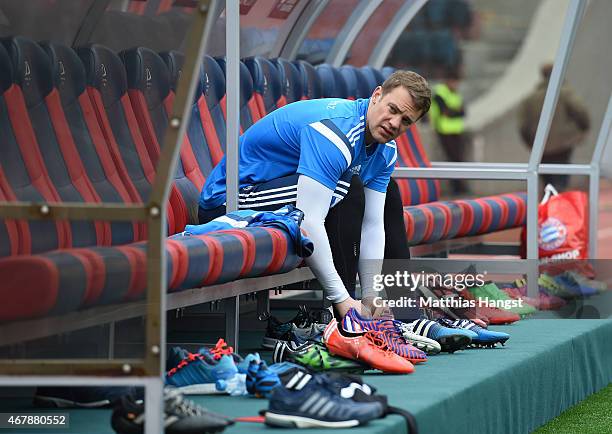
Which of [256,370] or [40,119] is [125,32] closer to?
[40,119]

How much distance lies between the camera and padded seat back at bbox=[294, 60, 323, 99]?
708cm

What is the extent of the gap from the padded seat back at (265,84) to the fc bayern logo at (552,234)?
1480 millimetres

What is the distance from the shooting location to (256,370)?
362cm

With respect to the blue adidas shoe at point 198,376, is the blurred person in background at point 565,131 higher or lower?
higher

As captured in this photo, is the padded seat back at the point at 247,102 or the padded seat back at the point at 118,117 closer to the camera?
the padded seat back at the point at 118,117

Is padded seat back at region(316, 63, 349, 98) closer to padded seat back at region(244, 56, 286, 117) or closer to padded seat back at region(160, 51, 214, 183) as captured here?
padded seat back at region(244, 56, 286, 117)

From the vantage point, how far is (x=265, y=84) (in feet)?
21.9

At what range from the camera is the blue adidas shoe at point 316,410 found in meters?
3.20

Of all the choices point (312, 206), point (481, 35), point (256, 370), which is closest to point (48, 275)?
point (256, 370)

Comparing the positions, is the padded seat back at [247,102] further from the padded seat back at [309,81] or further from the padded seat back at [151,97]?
the padded seat back at [151,97]

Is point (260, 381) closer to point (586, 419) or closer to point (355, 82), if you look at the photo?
point (586, 419)

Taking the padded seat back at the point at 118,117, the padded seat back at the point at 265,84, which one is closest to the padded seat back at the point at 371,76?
the padded seat back at the point at 265,84

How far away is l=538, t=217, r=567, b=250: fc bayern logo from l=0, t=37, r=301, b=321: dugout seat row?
2.88m

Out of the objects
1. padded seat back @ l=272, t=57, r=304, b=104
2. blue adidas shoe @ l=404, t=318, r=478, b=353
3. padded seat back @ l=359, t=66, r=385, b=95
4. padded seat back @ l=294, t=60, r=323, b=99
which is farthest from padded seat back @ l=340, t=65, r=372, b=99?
blue adidas shoe @ l=404, t=318, r=478, b=353
